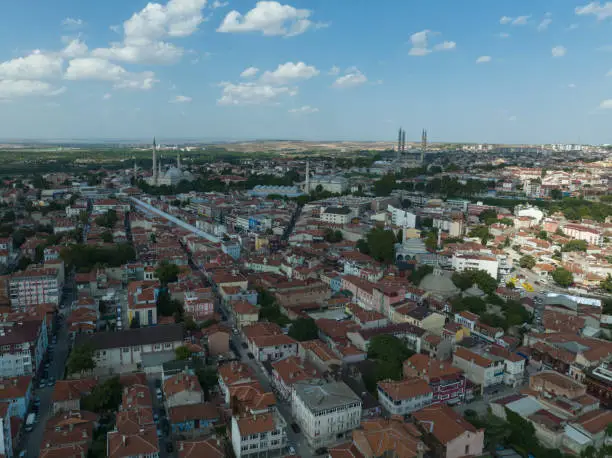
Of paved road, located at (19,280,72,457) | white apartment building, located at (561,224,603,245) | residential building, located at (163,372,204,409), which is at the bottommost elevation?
paved road, located at (19,280,72,457)

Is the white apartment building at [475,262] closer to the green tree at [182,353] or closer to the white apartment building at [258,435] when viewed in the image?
the green tree at [182,353]

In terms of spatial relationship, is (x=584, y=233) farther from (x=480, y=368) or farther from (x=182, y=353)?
(x=182, y=353)

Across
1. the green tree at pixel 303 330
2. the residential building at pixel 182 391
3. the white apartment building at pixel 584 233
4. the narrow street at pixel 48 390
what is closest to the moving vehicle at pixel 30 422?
the narrow street at pixel 48 390

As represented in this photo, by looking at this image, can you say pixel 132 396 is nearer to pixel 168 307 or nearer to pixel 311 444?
pixel 311 444

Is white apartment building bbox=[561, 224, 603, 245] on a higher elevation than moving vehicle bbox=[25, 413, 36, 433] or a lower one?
higher

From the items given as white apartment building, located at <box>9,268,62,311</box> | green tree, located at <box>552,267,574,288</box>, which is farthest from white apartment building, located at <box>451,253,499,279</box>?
white apartment building, located at <box>9,268,62,311</box>

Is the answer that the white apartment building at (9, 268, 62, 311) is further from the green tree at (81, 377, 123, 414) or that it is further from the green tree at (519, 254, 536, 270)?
the green tree at (519, 254, 536, 270)
